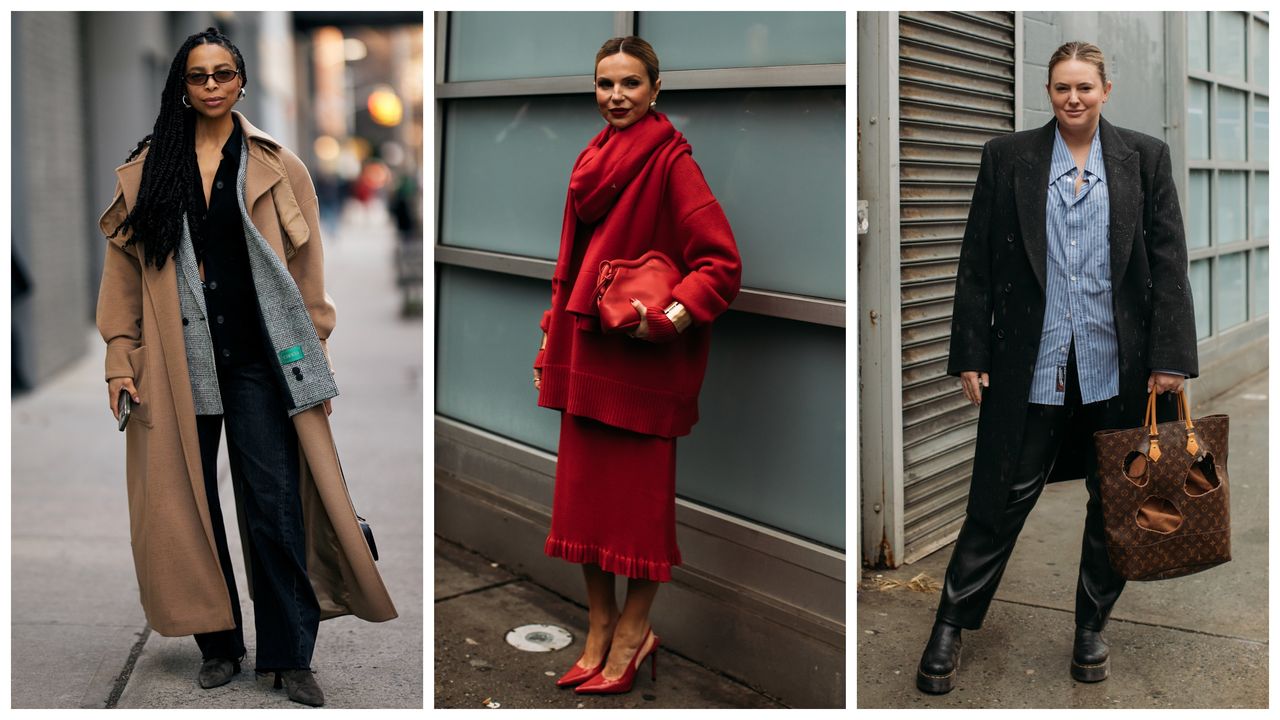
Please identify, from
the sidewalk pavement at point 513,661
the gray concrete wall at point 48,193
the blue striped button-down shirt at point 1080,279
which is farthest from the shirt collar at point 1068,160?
the gray concrete wall at point 48,193

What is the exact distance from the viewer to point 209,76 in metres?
3.49

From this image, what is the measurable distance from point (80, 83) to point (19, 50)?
9.13 feet

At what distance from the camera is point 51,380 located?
1004 centimetres

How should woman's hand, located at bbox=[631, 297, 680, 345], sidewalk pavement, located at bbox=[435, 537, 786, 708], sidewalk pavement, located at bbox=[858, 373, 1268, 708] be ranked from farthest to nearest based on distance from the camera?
sidewalk pavement, located at bbox=[435, 537, 786, 708] → sidewalk pavement, located at bbox=[858, 373, 1268, 708] → woman's hand, located at bbox=[631, 297, 680, 345]

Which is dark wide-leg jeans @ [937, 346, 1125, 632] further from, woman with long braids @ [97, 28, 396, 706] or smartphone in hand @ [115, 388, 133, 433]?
Result: smartphone in hand @ [115, 388, 133, 433]

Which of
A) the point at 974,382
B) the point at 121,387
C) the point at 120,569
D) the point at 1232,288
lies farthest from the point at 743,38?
the point at 120,569

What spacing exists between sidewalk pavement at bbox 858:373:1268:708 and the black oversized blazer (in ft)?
1.66

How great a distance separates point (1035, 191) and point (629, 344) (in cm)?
119

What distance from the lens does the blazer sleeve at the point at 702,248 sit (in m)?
3.46

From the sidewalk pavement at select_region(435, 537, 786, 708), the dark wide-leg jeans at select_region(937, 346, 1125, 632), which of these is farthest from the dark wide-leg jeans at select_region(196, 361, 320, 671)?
the dark wide-leg jeans at select_region(937, 346, 1125, 632)

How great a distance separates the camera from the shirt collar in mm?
3490

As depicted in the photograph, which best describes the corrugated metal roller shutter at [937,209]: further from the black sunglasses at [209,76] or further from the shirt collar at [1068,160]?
the black sunglasses at [209,76]

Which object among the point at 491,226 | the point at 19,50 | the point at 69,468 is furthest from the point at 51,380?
the point at 491,226
